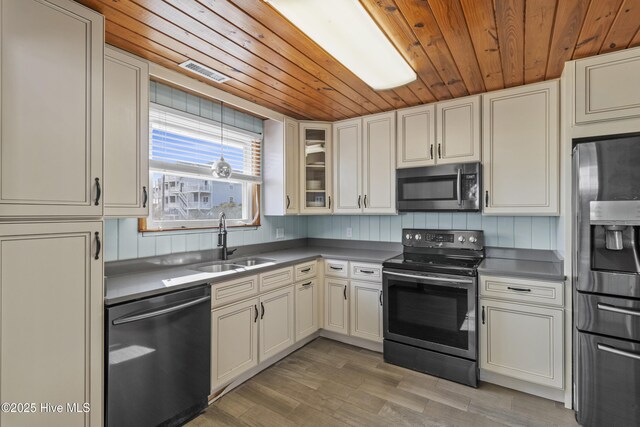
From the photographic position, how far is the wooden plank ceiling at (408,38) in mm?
1509

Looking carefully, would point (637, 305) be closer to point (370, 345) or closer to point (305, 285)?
point (370, 345)

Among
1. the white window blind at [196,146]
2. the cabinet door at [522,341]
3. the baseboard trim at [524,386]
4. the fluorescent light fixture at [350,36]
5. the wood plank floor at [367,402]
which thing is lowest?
the wood plank floor at [367,402]

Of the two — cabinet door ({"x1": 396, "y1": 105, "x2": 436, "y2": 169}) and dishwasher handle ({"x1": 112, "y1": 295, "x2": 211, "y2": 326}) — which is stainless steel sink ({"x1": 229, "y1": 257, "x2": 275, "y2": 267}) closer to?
dishwasher handle ({"x1": 112, "y1": 295, "x2": 211, "y2": 326})

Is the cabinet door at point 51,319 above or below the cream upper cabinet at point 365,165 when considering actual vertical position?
below

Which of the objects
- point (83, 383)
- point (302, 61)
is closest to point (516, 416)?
point (83, 383)

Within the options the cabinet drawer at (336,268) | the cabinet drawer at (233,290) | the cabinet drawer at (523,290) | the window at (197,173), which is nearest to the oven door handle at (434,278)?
the cabinet drawer at (523,290)

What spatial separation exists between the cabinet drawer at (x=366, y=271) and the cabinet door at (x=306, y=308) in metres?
0.41

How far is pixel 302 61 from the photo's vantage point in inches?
79.7

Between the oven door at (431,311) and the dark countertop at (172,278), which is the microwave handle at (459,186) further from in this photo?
the dark countertop at (172,278)

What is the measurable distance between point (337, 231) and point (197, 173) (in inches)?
66.6

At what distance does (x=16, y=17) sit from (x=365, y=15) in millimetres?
1473

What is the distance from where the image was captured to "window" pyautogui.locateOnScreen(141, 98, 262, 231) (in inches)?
94.1

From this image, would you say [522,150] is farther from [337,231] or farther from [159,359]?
[159,359]

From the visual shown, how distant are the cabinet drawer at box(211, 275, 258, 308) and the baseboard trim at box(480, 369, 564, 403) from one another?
1.86m
